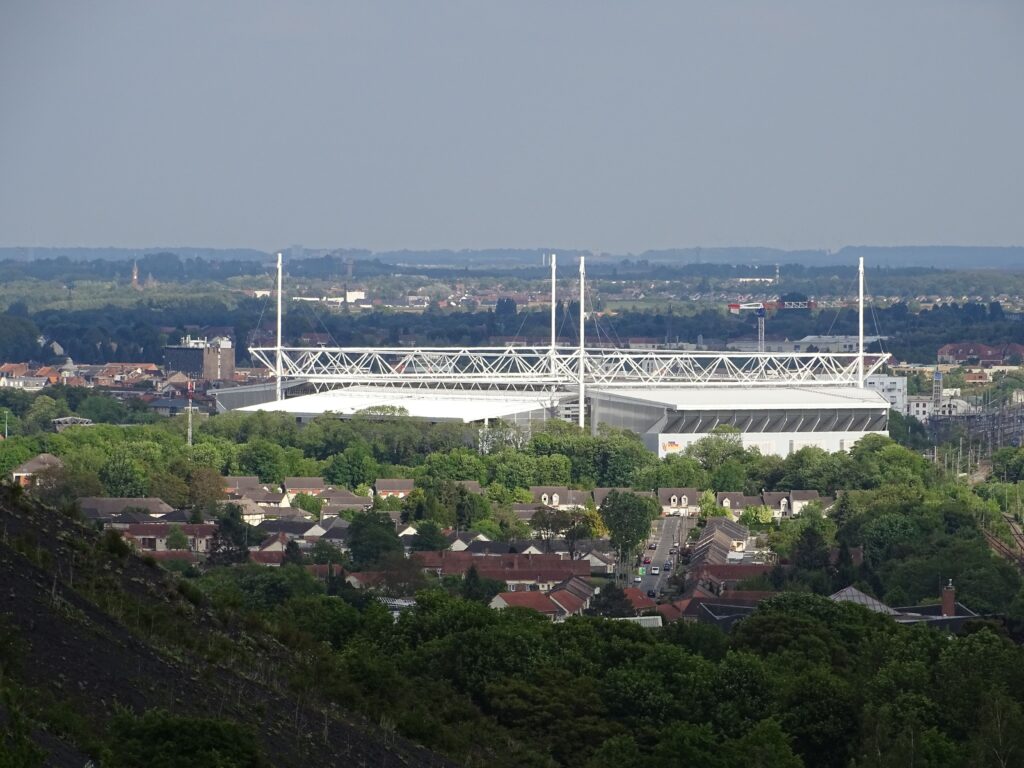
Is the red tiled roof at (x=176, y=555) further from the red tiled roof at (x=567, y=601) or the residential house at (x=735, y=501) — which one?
the residential house at (x=735, y=501)

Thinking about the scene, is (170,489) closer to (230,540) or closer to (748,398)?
(230,540)

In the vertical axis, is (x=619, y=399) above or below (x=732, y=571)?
above

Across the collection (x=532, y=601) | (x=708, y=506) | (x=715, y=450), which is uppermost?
(x=532, y=601)

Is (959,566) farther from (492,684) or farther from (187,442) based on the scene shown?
(187,442)

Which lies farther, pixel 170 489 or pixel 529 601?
pixel 170 489

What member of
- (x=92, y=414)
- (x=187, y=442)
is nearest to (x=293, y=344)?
(x=92, y=414)

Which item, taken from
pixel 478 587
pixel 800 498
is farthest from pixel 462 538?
pixel 800 498

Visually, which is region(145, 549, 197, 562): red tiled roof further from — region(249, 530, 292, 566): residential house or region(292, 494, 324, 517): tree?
region(292, 494, 324, 517): tree
